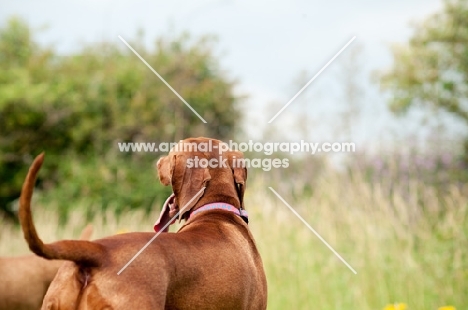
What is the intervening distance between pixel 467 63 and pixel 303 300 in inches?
252

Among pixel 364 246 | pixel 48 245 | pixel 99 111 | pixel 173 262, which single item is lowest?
pixel 364 246

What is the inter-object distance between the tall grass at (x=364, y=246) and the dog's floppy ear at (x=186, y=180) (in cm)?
327

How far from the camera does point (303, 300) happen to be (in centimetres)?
713

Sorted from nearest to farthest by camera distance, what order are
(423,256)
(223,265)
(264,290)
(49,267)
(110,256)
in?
(110,256) < (223,265) < (264,290) < (49,267) < (423,256)

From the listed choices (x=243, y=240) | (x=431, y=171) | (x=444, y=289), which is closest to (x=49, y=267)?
(x=243, y=240)

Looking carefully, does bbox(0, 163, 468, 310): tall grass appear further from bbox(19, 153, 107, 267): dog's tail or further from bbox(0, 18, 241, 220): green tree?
bbox(0, 18, 241, 220): green tree

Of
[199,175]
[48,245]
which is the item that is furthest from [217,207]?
[48,245]

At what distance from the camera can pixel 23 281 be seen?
201 inches

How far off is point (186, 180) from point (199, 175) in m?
0.09

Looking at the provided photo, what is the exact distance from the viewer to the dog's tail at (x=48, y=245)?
106 inches

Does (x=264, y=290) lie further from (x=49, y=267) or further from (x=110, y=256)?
(x=49, y=267)

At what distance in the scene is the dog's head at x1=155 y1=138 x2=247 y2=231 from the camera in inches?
159

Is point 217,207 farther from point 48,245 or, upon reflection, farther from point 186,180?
point 48,245

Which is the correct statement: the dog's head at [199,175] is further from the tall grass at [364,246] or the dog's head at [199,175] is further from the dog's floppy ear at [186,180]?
the tall grass at [364,246]
